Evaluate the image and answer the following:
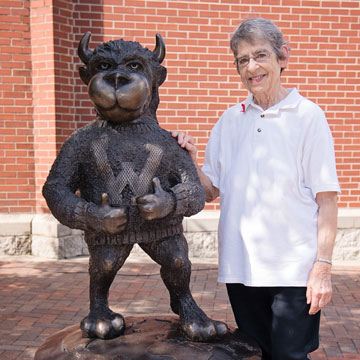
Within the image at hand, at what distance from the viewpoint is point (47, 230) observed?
5695mm

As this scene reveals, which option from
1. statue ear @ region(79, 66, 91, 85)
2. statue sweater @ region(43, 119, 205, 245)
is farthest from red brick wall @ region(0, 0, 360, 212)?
statue sweater @ region(43, 119, 205, 245)

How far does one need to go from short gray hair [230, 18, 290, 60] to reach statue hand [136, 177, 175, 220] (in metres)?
0.81

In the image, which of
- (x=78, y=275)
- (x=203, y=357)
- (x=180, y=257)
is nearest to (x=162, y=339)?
(x=203, y=357)

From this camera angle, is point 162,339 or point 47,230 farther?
point 47,230

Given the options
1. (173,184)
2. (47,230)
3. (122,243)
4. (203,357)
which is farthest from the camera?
(47,230)

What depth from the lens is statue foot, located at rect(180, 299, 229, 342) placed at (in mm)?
2225

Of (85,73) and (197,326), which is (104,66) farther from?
(197,326)

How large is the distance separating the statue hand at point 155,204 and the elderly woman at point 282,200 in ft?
1.33

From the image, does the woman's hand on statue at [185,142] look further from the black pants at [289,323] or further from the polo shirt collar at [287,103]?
the black pants at [289,323]

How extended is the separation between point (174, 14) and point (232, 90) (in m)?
1.22

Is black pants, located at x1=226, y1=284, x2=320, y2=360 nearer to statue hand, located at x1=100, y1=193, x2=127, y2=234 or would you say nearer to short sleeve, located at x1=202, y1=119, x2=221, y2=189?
short sleeve, located at x1=202, y1=119, x2=221, y2=189

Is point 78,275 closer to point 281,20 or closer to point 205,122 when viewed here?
point 205,122

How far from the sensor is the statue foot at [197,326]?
7.30 feet

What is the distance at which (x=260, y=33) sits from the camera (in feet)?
7.01
